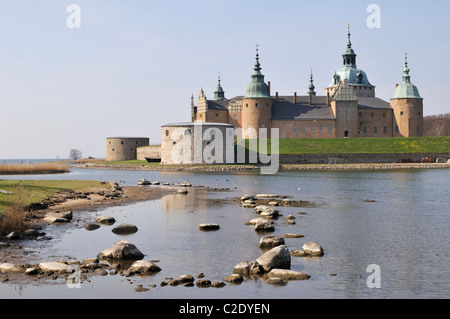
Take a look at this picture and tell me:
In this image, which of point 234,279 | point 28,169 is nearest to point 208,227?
point 234,279

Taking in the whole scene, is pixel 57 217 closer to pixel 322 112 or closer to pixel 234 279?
pixel 234 279

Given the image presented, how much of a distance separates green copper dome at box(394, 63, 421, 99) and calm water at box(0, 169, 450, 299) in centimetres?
6244

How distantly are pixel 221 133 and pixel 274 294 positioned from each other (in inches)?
2470

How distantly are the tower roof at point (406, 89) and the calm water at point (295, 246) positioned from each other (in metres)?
62.4

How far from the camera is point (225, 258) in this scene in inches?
642

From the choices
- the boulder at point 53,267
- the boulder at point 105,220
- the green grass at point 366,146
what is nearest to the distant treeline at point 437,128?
the green grass at point 366,146

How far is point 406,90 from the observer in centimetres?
9219

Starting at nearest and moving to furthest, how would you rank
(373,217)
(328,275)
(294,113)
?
(328,275), (373,217), (294,113)

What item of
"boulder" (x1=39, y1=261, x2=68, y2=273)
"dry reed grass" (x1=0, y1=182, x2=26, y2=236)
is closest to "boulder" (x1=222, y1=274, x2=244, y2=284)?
"boulder" (x1=39, y1=261, x2=68, y2=273)

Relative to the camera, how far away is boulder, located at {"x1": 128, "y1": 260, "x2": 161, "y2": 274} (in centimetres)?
1446

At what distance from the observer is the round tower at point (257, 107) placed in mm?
89125

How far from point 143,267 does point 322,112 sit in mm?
79890
